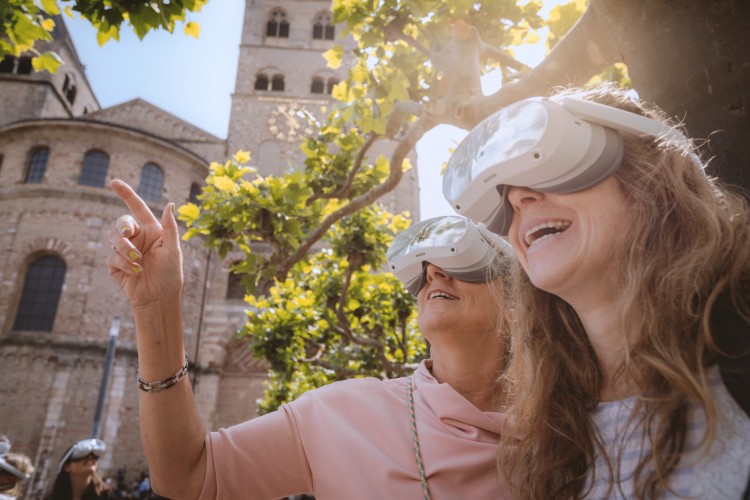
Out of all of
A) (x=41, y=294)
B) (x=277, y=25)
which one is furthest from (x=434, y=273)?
(x=277, y=25)

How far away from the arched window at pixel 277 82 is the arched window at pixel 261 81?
0.34 metres

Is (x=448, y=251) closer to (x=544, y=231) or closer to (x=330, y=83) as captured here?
(x=544, y=231)

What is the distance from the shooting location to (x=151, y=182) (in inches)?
703

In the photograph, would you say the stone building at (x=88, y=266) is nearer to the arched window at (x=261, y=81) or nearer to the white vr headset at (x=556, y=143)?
the arched window at (x=261, y=81)

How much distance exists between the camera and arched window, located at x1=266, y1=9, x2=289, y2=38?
88.2ft

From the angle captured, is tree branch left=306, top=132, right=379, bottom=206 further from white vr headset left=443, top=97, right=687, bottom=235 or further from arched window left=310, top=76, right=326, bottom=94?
arched window left=310, top=76, right=326, bottom=94

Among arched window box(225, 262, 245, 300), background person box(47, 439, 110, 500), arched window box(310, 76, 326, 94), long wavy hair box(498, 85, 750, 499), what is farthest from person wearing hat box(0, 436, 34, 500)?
arched window box(310, 76, 326, 94)

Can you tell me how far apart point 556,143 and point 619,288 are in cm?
39

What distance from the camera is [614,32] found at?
6.13 feet

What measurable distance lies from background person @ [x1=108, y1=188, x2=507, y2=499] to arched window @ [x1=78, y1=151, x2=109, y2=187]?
17683 mm

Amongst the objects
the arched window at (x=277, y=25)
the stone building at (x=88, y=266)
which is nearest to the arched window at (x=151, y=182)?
the stone building at (x=88, y=266)

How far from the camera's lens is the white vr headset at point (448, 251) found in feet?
6.93

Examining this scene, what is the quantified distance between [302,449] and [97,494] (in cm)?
397

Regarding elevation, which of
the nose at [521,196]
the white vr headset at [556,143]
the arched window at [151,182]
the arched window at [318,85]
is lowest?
the nose at [521,196]
